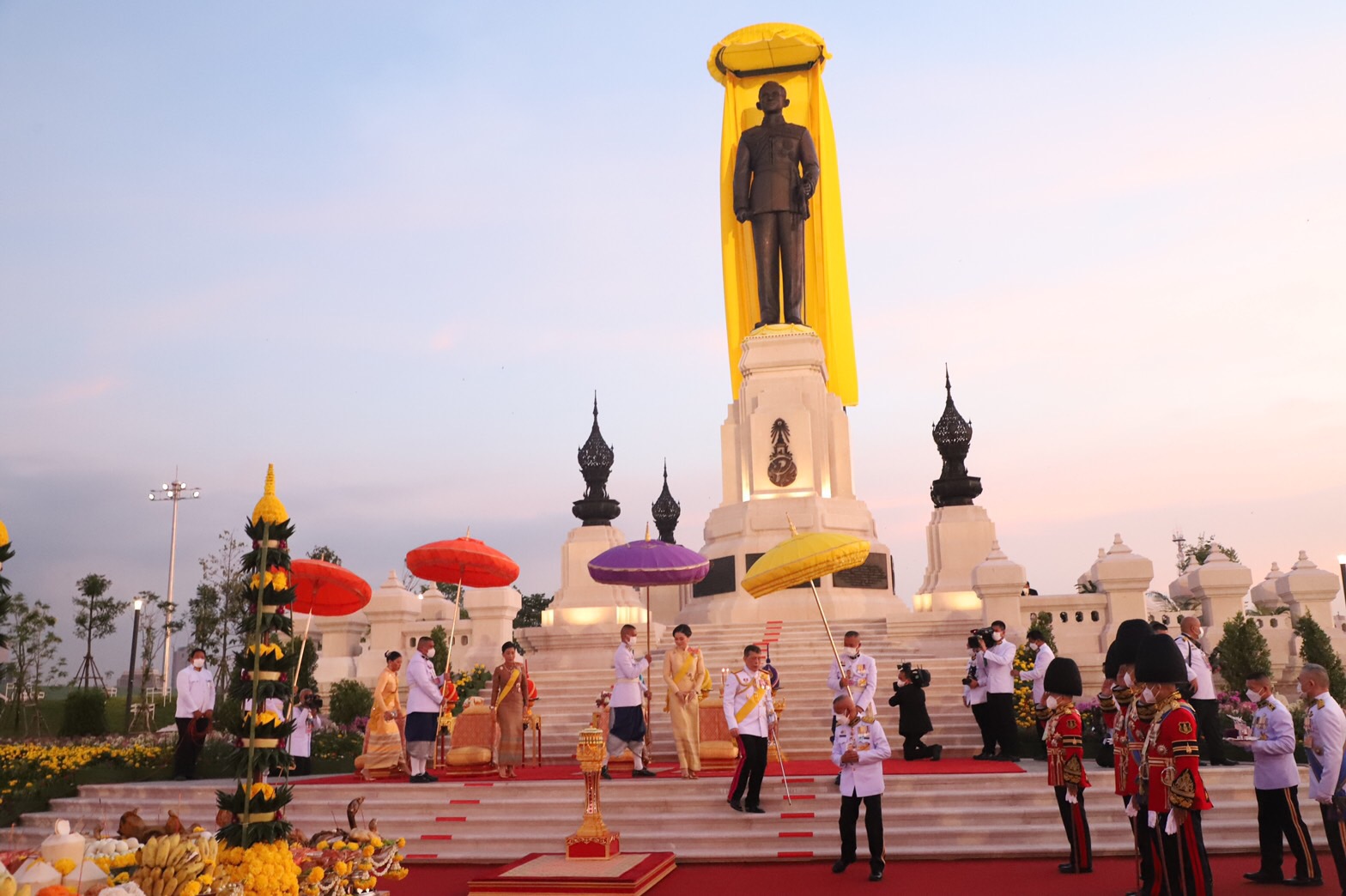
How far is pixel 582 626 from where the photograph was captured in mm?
22344

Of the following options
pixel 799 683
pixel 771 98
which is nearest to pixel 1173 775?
pixel 799 683

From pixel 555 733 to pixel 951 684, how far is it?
19.8 feet

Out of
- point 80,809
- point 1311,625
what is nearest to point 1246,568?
point 1311,625

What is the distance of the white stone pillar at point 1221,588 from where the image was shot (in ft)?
55.9

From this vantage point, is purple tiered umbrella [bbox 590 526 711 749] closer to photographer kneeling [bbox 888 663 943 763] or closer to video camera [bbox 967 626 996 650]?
photographer kneeling [bbox 888 663 943 763]

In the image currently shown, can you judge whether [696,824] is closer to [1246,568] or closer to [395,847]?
[395,847]

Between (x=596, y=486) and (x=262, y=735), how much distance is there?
2185cm

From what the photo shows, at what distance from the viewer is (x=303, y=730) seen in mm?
14211

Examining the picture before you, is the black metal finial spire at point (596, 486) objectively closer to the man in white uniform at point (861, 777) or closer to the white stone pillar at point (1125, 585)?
the white stone pillar at point (1125, 585)

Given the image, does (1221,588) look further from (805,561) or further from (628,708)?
(628,708)

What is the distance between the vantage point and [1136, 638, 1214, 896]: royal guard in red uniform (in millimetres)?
6496

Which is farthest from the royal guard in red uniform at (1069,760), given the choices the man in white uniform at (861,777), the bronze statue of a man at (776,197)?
the bronze statue of a man at (776,197)

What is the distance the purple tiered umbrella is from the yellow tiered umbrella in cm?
229

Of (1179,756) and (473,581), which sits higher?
(473,581)
